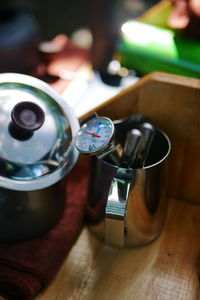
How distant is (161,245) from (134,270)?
0.22ft

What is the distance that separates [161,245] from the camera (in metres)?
0.64

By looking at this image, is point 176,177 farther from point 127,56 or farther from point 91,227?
point 127,56

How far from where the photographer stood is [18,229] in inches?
23.0

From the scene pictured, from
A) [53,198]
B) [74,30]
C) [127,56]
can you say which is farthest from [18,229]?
[74,30]

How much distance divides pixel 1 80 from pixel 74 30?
5.36 ft

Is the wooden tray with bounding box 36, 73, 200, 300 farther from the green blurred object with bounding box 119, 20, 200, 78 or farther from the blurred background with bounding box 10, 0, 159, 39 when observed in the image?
the blurred background with bounding box 10, 0, 159, 39

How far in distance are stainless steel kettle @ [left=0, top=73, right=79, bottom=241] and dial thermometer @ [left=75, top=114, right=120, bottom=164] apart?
38mm

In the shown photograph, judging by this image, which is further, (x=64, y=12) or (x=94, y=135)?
(x=64, y=12)

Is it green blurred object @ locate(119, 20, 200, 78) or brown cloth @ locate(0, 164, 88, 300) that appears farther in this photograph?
green blurred object @ locate(119, 20, 200, 78)

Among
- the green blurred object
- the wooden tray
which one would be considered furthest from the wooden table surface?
the green blurred object

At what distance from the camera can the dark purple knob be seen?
1.69 feet

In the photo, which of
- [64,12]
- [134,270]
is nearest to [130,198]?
[134,270]

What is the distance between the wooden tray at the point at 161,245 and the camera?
0.57 meters

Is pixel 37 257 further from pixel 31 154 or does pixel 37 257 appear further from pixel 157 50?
→ pixel 157 50
